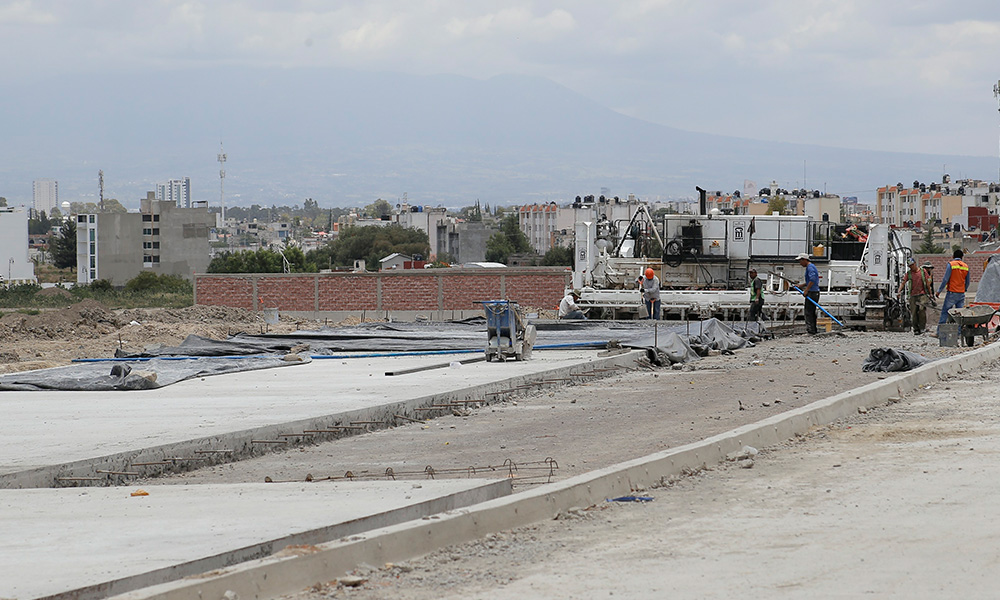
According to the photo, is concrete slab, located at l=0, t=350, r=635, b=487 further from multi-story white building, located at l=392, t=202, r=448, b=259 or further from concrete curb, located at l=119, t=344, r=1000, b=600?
multi-story white building, located at l=392, t=202, r=448, b=259

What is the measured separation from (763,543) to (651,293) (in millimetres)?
22347

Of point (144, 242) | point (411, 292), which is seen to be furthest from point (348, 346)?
point (144, 242)

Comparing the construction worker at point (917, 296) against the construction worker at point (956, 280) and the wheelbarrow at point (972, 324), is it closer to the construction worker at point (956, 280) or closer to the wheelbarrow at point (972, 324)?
the construction worker at point (956, 280)

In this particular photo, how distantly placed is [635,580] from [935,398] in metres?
9.29

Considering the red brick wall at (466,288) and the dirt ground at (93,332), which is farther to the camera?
the red brick wall at (466,288)

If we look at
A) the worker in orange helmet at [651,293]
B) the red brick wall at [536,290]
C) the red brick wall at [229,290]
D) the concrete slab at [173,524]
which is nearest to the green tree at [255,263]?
the red brick wall at [229,290]

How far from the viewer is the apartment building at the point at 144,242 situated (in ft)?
486

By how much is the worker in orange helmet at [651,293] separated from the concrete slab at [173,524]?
2103 centimetres

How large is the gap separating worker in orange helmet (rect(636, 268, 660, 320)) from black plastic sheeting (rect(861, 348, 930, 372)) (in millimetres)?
11442

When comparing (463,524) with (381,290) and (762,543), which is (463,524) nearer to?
(762,543)

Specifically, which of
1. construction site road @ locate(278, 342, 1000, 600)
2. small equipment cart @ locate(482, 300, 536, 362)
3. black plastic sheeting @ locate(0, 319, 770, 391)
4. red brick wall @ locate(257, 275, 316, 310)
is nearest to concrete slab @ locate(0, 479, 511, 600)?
construction site road @ locate(278, 342, 1000, 600)

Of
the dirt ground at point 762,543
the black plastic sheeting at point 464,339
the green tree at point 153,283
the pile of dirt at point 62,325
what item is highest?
the dirt ground at point 762,543

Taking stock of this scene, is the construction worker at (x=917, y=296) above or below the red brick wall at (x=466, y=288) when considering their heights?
above

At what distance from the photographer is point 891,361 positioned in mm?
16953
